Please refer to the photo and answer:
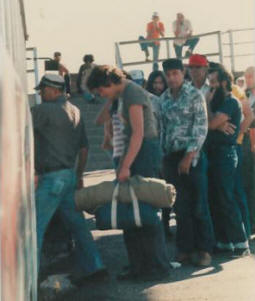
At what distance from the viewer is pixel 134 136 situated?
19.1 feet

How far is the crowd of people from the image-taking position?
234 inches

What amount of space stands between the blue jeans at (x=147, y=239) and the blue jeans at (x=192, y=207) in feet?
1.42

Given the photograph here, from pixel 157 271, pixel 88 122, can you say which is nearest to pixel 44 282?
pixel 157 271

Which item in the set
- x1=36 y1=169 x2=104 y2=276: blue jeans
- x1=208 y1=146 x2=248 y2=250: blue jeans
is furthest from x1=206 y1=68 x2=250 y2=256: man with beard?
x1=36 y1=169 x2=104 y2=276: blue jeans

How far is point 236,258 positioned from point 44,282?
1579 mm

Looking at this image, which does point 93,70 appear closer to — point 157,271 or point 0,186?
point 157,271

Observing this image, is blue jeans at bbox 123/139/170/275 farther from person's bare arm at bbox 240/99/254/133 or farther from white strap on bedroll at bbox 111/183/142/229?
person's bare arm at bbox 240/99/254/133

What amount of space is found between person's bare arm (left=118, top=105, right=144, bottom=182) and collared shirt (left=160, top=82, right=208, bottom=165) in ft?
1.82

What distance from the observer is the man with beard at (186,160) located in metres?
6.32

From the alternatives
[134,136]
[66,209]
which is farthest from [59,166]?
[134,136]

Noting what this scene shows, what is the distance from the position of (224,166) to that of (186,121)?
2.24 feet

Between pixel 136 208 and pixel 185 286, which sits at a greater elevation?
pixel 136 208

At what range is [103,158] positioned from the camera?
1692cm

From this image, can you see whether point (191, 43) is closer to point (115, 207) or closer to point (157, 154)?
point (157, 154)
